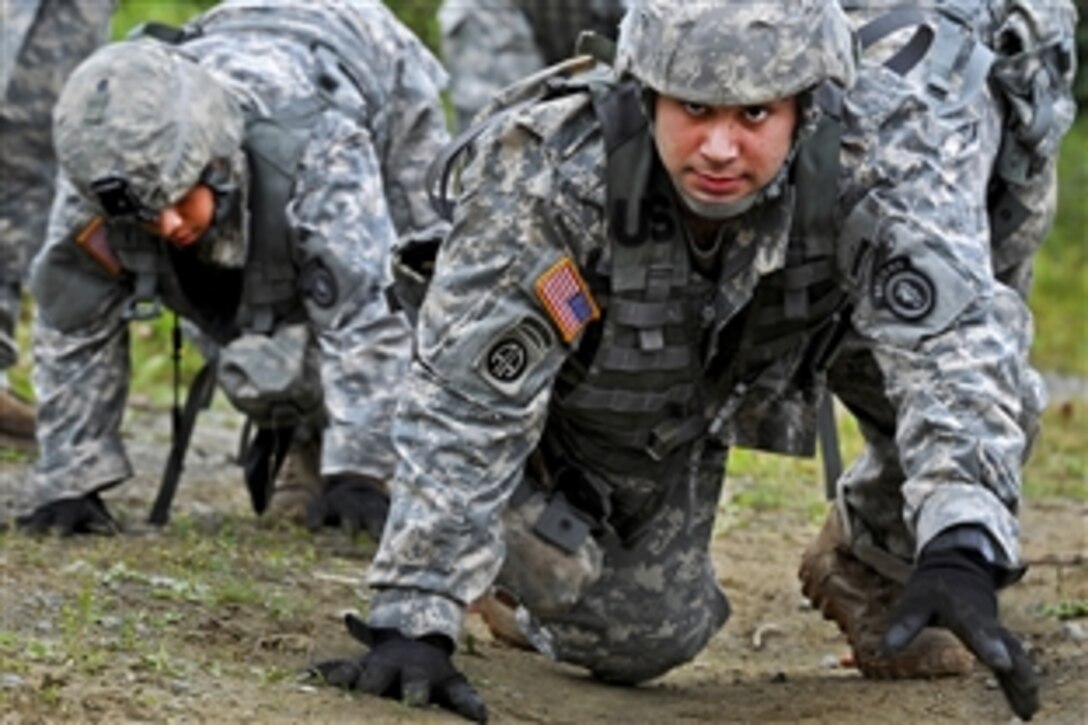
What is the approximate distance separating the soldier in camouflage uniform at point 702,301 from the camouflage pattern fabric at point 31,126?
11.6 ft

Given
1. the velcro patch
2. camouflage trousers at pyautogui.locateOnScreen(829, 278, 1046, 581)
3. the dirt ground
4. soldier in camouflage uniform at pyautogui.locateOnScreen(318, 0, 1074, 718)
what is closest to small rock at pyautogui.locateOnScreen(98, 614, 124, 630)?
the dirt ground

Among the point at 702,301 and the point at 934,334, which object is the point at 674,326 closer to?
the point at 702,301

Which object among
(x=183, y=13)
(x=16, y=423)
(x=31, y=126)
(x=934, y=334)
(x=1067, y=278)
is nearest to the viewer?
(x=934, y=334)

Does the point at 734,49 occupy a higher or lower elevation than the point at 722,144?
higher

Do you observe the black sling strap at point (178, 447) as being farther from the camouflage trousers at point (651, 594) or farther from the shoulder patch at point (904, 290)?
the shoulder patch at point (904, 290)

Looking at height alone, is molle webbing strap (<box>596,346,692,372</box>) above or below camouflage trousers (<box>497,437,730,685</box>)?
above

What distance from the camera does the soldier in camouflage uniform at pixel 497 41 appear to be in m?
9.58

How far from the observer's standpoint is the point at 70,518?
689 centimetres

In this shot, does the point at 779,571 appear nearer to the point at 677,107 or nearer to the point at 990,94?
the point at 990,94

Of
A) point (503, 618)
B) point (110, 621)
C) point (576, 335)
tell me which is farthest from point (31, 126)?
point (576, 335)

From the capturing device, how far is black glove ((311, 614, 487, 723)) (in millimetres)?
4609

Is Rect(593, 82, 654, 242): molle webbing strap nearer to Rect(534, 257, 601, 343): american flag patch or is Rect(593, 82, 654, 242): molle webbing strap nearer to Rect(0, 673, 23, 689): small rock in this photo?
Rect(534, 257, 601, 343): american flag patch

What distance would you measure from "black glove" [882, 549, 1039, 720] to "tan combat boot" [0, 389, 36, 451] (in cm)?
479

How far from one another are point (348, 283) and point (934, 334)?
237 centimetres
